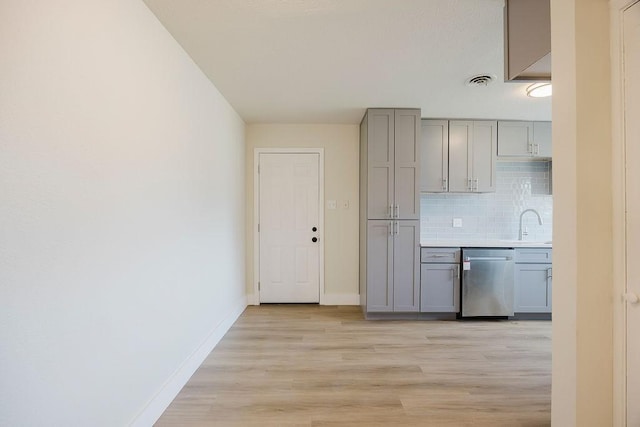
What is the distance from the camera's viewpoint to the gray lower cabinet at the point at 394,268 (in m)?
3.49

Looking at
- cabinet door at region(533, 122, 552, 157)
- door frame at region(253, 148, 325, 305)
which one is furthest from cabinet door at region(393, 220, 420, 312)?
cabinet door at region(533, 122, 552, 157)

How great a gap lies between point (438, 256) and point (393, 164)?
3.90ft

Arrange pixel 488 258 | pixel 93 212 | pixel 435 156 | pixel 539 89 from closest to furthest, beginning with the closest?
pixel 93 212 → pixel 539 89 → pixel 488 258 → pixel 435 156

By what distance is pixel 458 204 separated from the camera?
13.3 feet

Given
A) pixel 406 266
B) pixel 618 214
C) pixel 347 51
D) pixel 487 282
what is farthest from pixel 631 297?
pixel 487 282

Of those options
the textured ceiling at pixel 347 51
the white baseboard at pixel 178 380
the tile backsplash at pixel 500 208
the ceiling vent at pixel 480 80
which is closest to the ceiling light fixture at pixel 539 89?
the textured ceiling at pixel 347 51

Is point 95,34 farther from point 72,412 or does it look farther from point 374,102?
point 374,102

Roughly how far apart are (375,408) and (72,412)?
5.29 ft

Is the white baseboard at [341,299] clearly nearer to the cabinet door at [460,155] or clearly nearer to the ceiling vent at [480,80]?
the cabinet door at [460,155]

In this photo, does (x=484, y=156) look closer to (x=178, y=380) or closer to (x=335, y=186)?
(x=335, y=186)

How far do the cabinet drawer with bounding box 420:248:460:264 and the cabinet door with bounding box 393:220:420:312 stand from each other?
83 mm

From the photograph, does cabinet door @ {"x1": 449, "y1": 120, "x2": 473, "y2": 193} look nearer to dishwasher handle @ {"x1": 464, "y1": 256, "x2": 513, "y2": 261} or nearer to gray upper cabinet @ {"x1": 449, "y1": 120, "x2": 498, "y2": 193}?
gray upper cabinet @ {"x1": 449, "y1": 120, "x2": 498, "y2": 193}

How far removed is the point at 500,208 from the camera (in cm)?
405

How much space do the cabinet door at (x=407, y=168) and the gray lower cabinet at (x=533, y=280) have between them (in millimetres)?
1365
